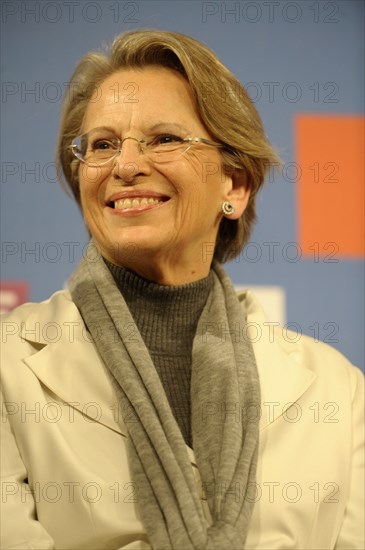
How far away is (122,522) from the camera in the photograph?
5.06ft

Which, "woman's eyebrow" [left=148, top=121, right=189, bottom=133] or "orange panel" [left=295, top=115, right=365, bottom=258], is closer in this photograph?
"woman's eyebrow" [left=148, top=121, right=189, bottom=133]

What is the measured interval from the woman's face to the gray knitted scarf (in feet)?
0.34

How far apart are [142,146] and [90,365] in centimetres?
45

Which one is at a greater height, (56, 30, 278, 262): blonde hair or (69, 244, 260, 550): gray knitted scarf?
(56, 30, 278, 262): blonde hair

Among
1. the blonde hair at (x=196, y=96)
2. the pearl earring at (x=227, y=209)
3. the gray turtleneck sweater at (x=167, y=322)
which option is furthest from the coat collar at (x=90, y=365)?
the blonde hair at (x=196, y=96)

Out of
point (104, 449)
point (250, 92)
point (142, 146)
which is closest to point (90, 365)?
point (104, 449)

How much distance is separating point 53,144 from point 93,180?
0.48 m

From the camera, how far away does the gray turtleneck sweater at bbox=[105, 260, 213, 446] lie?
5.82 ft

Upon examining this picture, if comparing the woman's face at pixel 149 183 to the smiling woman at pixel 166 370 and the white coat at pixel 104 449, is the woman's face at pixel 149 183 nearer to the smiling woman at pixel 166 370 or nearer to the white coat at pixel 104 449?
the smiling woman at pixel 166 370

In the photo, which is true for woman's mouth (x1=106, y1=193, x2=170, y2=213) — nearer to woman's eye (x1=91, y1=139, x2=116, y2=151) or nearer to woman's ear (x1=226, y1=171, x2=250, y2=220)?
woman's eye (x1=91, y1=139, x2=116, y2=151)

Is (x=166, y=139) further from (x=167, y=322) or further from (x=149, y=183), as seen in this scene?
(x=167, y=322)

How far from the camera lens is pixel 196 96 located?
1841mm

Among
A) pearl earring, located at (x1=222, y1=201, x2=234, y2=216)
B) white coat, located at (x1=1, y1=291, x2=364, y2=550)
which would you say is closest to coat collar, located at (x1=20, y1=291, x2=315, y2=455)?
white coat, located at (x1=1, y1=291, x2=364, y2=550)

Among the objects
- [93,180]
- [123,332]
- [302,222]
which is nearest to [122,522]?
[123,332]
